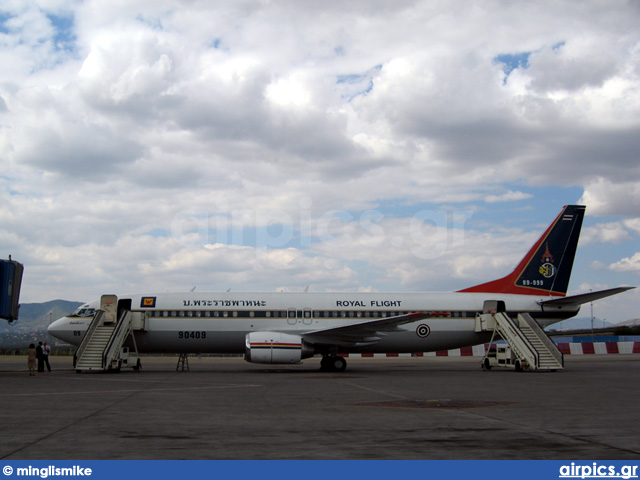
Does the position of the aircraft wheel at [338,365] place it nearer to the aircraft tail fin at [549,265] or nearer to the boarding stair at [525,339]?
the boarding stair at [525,339]

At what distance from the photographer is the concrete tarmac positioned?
713 cm

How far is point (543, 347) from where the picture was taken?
1087 inches

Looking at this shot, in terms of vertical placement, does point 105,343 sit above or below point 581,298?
below

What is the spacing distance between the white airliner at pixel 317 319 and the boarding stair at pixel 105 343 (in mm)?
686

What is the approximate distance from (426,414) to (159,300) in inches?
766

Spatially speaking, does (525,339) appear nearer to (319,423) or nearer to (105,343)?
(105,343)

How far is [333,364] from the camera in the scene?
91.6 ft

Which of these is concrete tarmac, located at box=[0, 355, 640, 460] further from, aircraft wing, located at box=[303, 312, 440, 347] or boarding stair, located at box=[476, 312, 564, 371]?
boarding stair, located at box=[476, 312, 564, 371]

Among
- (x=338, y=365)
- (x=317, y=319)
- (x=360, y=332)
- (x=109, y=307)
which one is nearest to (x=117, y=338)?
(x=109, y=307)

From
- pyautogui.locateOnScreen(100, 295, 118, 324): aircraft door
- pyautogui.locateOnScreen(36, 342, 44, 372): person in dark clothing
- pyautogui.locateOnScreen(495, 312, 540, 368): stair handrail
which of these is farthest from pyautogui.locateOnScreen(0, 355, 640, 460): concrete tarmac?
pyautogui.locateOnScreen(36, 342, 44, 372): person in dark clothing

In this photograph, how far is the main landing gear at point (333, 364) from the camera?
27828 mm

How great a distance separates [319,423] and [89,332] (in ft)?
63.2

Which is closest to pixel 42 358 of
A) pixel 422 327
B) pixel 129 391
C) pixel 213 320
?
pixel 213 320

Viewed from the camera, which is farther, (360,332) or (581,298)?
(581,298)
